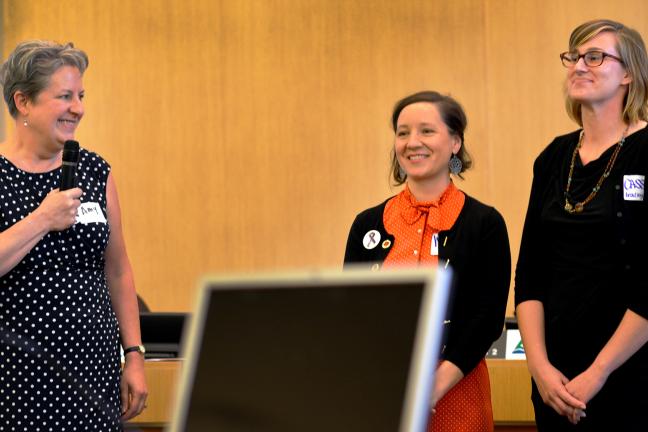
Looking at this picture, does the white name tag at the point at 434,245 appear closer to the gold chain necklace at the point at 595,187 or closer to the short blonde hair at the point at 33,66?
the gold chain necklace at the point at 595,187

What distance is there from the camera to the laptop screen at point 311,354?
1094 mm

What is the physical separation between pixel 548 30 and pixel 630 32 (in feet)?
15.5

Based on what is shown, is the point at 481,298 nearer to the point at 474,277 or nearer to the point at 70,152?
the point at 474,277

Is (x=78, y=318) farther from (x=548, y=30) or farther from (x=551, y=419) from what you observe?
(x=548, y=30)

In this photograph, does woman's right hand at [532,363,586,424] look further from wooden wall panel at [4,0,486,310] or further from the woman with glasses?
wooden wall panel at [4,0,486,310]

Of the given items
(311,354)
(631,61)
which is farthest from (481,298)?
(311,354)

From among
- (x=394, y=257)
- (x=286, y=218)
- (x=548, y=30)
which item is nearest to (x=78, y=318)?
(x=394, y=257)

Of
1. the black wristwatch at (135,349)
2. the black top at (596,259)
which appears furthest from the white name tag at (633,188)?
the black wristwatch at (135,349)

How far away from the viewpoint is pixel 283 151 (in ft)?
23.6

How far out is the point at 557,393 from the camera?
2393 mm

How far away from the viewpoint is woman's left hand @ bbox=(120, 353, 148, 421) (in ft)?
8.42

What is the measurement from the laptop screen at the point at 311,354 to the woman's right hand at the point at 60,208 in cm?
117

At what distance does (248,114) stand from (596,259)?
5.02 m

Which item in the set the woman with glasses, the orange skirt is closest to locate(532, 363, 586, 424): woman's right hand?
the woman with glasses
